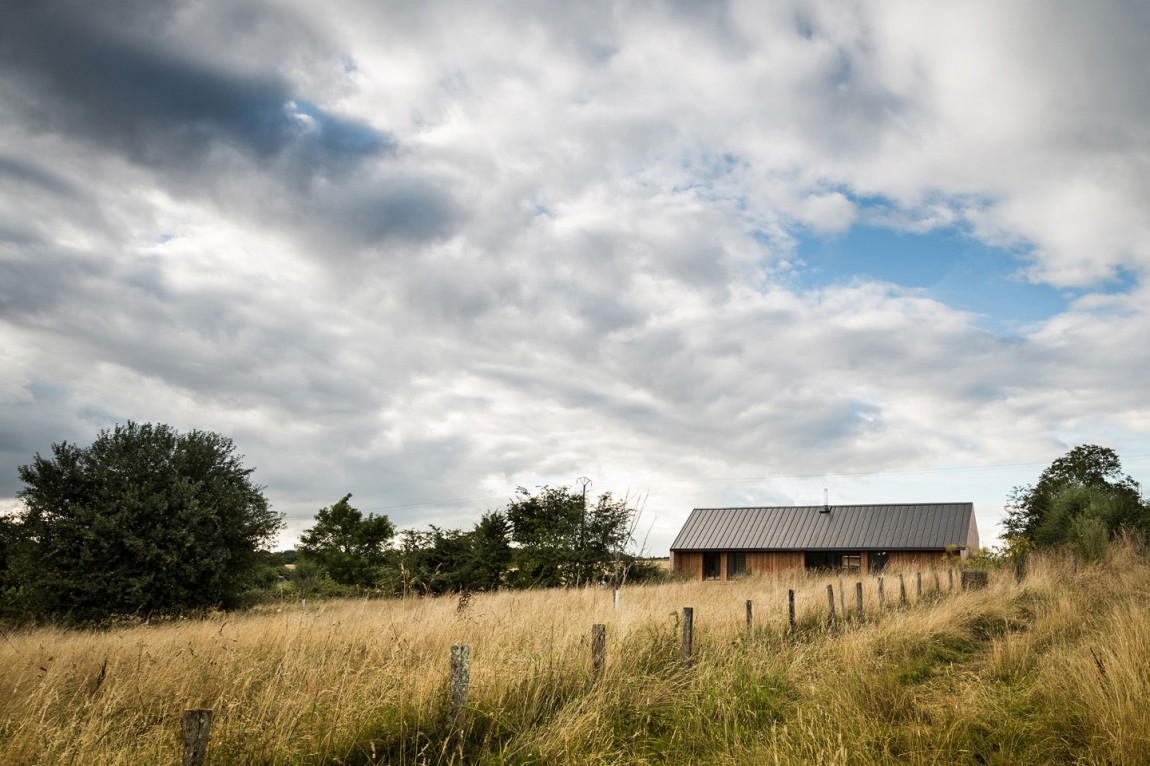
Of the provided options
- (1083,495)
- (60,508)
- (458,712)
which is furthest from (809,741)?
(1083,495)

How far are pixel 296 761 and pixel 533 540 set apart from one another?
27.7 meters

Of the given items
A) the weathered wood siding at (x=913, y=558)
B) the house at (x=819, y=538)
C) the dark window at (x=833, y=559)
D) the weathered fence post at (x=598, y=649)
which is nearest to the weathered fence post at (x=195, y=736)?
the weathered fence post at (x=598, y=649)

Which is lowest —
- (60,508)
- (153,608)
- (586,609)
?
(153,608)

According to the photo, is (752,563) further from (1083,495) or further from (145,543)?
(145,543)

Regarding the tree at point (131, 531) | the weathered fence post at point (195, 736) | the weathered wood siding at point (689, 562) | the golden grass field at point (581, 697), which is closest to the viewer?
the weathered fence post at point (195, 736)

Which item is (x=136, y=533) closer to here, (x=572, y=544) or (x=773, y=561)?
(x=572, y=544)

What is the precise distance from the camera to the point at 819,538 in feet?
Answer: 124

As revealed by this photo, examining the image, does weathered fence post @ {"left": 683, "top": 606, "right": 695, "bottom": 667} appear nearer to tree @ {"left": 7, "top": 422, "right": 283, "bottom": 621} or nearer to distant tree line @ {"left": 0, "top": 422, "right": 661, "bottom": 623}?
distant tree line @ {"left": 0, "top": 422, "right": 661, "bottom": 623}

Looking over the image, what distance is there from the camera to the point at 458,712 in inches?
221

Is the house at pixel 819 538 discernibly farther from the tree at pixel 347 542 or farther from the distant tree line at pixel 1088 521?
the tree at pixel 347 542

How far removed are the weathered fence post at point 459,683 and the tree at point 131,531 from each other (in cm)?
1701

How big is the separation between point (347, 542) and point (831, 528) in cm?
3290

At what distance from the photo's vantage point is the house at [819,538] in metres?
36.0

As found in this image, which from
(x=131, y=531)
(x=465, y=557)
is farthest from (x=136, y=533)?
(x=465, y=557)
